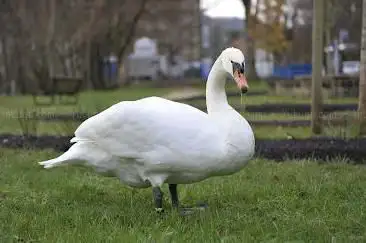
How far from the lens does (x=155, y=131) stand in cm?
502

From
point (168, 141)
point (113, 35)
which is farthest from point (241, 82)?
point (113, 35)

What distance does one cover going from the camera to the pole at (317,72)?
10203 mm

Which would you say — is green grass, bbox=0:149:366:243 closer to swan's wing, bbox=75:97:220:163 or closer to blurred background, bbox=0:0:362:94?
swan's wing, bbox=75:97:220:163

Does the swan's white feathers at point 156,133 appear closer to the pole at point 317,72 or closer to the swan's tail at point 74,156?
the swan's tail at point 74,156

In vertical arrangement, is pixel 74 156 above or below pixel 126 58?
above

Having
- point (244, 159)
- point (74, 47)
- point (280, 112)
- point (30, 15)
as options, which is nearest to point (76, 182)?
point (244, 159)

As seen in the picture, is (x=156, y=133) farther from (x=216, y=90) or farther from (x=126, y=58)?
(x=126, y=58)

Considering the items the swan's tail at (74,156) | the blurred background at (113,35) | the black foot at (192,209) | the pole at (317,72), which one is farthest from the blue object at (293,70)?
the swan's tail at (74,156)


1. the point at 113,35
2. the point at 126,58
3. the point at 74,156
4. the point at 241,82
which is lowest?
the point at 126,58

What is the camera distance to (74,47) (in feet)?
124

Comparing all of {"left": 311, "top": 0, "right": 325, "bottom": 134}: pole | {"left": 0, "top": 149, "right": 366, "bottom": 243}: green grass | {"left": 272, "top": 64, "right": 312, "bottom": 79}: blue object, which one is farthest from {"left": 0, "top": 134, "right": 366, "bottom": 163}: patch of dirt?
{"left": 272, "top": 64, "right": 312, "bottom": 79}: blue object

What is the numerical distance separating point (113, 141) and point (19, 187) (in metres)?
Result: 1.72

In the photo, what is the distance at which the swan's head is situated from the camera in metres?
5.03

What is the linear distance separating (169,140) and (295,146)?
13.3 ft
